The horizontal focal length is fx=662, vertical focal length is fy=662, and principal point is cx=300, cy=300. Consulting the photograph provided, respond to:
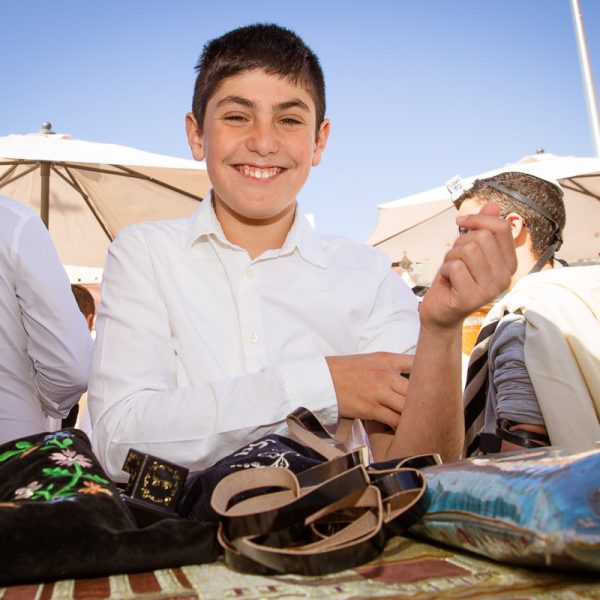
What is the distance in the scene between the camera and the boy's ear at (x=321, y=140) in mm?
2227

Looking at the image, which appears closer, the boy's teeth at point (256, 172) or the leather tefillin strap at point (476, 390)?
the boy's teeth at point (256, 172)

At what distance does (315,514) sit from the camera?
93 centimetres

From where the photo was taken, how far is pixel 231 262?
74.1 inches

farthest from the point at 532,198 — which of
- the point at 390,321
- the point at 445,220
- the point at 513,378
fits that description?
the point at 445,220

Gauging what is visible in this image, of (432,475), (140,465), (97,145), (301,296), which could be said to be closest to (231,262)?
(301,296)

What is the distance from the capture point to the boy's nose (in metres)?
1.88

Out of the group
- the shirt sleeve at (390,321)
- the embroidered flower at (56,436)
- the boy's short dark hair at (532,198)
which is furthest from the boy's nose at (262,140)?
the boy's short dark hair at (532,198)

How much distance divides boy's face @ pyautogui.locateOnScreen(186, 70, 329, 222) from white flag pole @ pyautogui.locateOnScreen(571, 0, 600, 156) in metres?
11.2

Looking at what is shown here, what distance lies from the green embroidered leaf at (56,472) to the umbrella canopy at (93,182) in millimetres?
5532

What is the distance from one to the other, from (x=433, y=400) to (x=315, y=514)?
24.2 inches

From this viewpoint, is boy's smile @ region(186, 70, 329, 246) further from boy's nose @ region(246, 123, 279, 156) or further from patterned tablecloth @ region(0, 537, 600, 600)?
patterned tablecloth @ region(0, 537, 600, 600)

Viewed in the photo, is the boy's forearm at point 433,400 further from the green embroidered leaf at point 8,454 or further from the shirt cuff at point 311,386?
the green embroidered leaf at point 8,454

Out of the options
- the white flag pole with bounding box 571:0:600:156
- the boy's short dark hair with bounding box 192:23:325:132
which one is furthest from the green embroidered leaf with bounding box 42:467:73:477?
the white flag pole with bounding box 571:0:600:156

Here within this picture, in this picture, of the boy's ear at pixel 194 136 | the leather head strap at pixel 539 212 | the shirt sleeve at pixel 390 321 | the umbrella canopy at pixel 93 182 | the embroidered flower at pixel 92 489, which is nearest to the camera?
the embroidered flower at pixel 92 489
